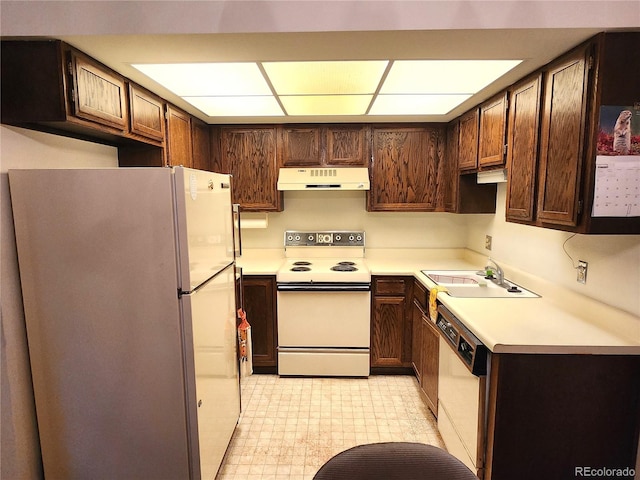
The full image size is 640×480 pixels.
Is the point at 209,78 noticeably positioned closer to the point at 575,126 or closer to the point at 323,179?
the point at 323,179

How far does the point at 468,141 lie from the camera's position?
8.73ft

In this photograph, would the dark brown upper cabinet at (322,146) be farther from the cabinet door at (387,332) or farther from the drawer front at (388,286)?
the cabinet door at (387,332)

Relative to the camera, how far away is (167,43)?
1.45 meters

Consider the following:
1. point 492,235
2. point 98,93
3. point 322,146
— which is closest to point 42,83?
point 98,93

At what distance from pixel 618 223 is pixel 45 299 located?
2.43 meters

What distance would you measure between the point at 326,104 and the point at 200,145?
1.16m

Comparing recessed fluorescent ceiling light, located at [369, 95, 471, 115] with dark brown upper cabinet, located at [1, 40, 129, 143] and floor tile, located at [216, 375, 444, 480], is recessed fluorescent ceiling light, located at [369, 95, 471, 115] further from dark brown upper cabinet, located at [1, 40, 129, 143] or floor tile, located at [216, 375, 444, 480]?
floor tile, located at [216, 375, 444, 480]

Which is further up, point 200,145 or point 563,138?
point 200,145

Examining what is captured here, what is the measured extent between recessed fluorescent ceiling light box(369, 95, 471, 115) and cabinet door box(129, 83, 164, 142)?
4.61 feet

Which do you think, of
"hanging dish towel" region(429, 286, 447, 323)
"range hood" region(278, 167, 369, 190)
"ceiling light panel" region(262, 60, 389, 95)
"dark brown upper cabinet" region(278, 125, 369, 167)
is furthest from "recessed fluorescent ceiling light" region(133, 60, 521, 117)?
"hanging dish towel" region(429, 286, 447, 323)

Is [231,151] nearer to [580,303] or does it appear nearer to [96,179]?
[96,179]

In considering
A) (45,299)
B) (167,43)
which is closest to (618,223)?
(167,43)

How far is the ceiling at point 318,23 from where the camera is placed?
1.32 meters

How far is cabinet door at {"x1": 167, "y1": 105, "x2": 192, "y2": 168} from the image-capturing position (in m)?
2.38
